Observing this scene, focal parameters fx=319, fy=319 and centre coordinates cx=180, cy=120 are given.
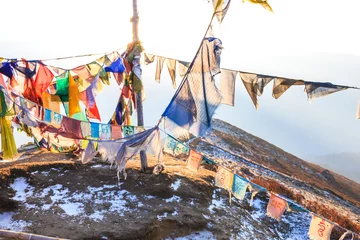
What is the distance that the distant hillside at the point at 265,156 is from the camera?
29230 millimetres

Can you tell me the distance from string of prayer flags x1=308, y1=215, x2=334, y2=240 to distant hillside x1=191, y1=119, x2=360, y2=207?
16.5 m

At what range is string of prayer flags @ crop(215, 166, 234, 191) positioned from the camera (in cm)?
1052

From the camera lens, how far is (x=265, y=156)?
36062 millimetres

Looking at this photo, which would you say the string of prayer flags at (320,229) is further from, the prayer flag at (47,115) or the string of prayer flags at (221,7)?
the prayer flag at (47,115)

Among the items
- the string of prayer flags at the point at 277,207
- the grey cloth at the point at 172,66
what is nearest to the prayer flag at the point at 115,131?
the grey cloth at the point at 172,66

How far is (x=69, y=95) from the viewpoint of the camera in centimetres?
1364

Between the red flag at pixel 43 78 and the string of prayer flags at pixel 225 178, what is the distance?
8231mm

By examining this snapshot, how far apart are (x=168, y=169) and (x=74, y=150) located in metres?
6.46

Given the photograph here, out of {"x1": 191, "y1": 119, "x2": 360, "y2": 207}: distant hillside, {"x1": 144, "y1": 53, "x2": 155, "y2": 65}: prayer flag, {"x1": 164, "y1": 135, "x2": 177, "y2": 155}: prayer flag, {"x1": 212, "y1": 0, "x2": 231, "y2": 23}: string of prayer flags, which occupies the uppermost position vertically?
{"x1": 212, "y1": 0, "x2": 231, "y2": 23}: string of prayer flags

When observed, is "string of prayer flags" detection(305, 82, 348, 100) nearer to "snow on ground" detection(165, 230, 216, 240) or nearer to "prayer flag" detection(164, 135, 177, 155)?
"prayer flag" detection(164, 135, 177, 155)

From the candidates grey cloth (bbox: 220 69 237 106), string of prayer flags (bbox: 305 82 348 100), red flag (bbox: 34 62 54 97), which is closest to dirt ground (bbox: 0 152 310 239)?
red flag (bbox: 34 62 54 97)

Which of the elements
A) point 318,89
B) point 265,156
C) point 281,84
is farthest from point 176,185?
point 265,156

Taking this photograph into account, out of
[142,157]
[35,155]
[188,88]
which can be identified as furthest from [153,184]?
[35,155]

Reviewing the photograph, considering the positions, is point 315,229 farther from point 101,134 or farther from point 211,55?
point 101,134
